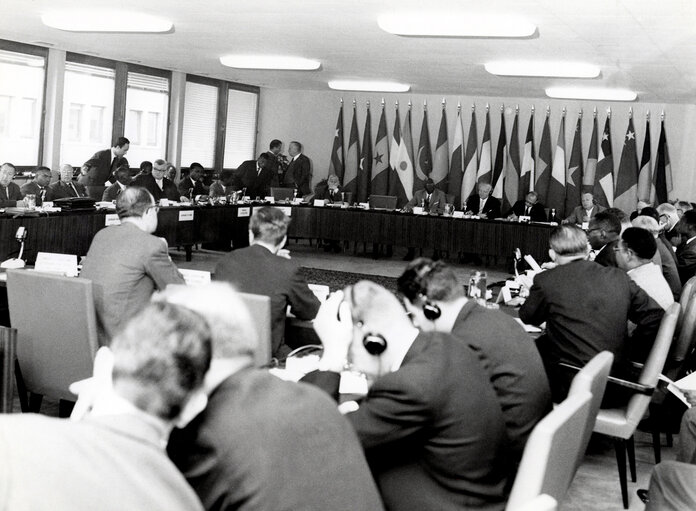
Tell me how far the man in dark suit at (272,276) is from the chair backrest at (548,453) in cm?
199

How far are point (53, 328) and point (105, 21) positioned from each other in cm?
528

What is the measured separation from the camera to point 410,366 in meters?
2.31

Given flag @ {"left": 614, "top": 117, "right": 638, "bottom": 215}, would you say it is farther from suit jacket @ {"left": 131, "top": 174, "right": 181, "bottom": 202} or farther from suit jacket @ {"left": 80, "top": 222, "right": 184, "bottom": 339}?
suit jacket @ {"left": 80, "top": 222, "right": 184, "bottom": 339}

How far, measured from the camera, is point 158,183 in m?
11.1

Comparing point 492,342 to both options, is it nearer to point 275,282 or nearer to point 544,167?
point 275,282

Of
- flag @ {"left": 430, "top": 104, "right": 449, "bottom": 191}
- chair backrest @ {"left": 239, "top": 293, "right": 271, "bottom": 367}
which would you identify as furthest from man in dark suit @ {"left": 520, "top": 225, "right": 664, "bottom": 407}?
flag @ {"left": 430, "top": 104, "right": 449, "bottom": 191}

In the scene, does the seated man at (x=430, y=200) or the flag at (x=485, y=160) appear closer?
the seated man at (x=430, y=200)

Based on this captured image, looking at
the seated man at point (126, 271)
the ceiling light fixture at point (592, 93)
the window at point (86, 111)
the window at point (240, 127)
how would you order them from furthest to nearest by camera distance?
1. the window at point (240, 127)
2. the ceiling light fixture at point (592, 93)
3. the window at point (86, 111)
4. the seated man at point (126, 271)

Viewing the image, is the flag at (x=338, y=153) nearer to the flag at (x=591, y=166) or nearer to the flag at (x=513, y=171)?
the flag at (x=513, y=171)

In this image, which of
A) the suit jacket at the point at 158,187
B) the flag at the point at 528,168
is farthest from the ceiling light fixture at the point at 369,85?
the suit jacket at the point at 158,187

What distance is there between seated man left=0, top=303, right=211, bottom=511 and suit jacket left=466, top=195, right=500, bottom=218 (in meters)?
10.7

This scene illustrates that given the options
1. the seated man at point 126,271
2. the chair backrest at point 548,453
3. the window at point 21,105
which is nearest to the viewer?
the chair backrest at point 548,453

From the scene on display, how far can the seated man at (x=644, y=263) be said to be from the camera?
5.00m

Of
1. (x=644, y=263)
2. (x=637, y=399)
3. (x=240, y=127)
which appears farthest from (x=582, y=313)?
(x=240, y=127)
